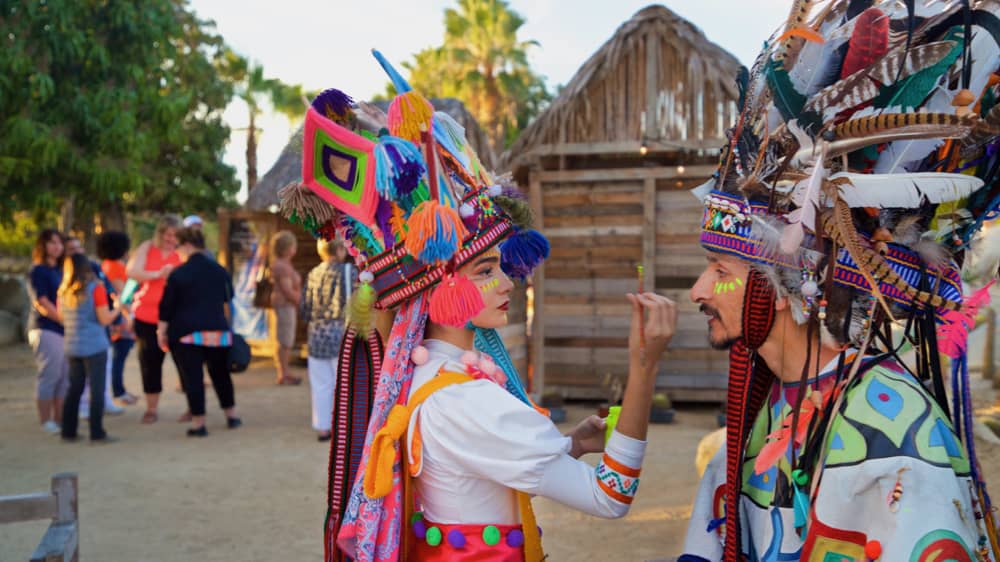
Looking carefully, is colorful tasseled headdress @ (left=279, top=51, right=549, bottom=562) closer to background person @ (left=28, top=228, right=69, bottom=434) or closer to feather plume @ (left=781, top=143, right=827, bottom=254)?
feather plume @ (left=781, top=143, right=827, bottom=254)

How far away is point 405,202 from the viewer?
2289 millimetres

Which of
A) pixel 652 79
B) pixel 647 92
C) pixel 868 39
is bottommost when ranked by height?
pixel 868 39

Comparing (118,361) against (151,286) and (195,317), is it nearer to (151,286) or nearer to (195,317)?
(151,286)

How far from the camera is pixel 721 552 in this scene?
2.28 m

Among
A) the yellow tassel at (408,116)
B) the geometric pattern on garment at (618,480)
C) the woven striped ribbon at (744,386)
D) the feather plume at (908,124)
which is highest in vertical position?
the yellow tassel at (408,116)

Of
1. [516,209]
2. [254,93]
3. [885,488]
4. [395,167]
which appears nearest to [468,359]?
[516,209]

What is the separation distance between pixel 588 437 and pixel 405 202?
0.88 m

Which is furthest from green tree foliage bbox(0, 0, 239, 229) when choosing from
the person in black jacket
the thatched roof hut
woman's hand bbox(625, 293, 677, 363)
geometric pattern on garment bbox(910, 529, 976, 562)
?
geometric pattern on garment bbox(910, 529, 976, 562)

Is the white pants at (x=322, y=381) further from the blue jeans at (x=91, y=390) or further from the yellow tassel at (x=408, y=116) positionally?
the yellow tassel at (x=408, y=116)

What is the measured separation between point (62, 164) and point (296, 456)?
940cm

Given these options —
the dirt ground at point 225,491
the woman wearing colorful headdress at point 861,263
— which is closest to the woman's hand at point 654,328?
the woman wearing colorful headdress at point 861,263

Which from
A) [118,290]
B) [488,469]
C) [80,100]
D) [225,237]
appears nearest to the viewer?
[488,469]

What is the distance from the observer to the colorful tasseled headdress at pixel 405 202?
7.16 feet

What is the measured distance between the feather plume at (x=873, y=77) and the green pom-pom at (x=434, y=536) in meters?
1.44
